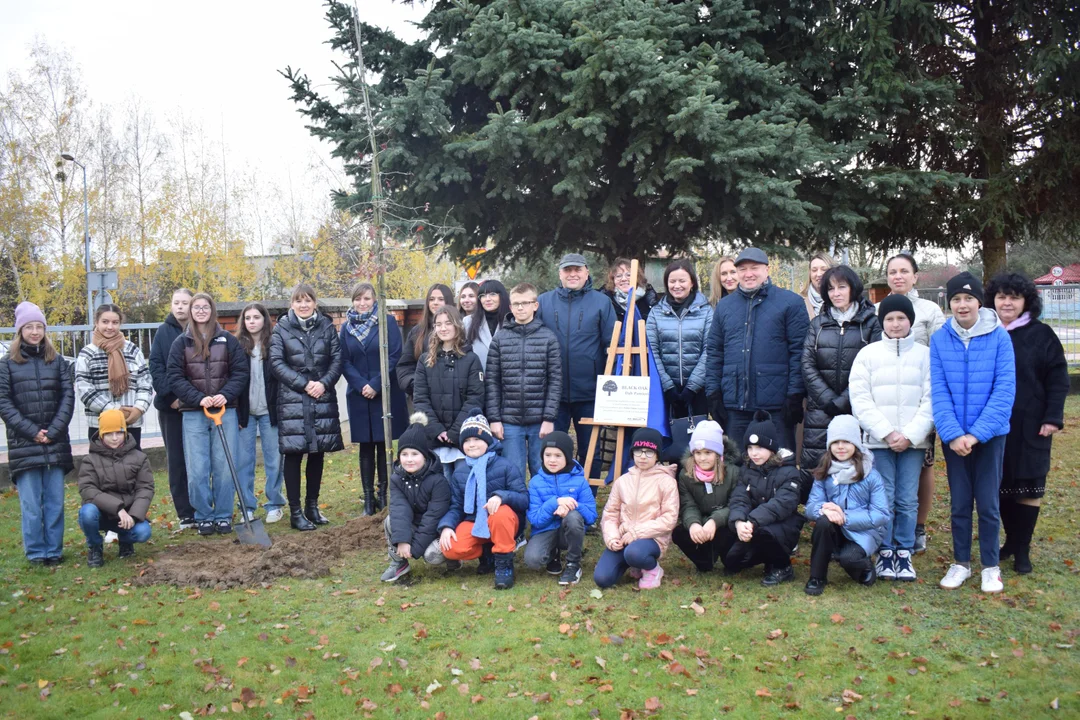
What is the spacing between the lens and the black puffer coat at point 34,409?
6367 mm

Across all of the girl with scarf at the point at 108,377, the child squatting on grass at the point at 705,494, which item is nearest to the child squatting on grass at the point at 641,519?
the child squatting on grass at the point at 705,494

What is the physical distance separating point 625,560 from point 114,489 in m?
4.01

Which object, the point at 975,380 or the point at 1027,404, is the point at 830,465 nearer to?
the point at 975,380

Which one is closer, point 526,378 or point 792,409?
point 792,409

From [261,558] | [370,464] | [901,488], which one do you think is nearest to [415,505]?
[261,558]

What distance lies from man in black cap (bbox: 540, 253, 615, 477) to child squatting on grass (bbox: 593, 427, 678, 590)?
1184 mm

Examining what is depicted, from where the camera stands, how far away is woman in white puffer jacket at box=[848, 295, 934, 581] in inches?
215

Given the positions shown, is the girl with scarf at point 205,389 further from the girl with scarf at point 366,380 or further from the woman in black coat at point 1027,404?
the woman in black coat at point 1027,404

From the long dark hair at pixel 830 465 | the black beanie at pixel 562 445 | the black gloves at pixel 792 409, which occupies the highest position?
the black gloves at pixel 792 409

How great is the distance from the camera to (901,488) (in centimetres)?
557

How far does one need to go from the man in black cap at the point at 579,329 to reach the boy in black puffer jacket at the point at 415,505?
1.42 metres

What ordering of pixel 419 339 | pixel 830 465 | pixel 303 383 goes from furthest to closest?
pixel 303 383 → pixel 419 339 → pixel 830 465

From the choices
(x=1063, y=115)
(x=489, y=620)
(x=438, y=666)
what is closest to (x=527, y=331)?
(x=489, y=620)

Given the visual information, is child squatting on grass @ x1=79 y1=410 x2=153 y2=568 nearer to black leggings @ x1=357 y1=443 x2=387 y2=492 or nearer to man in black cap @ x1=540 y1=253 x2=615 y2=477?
black leggings @ x1=357 y1=443 x2=387 y2=492
